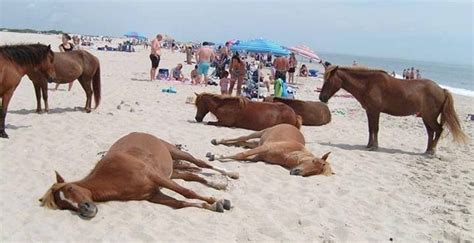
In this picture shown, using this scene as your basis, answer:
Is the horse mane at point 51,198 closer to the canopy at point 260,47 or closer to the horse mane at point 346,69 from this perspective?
the horse mane at point 346,69

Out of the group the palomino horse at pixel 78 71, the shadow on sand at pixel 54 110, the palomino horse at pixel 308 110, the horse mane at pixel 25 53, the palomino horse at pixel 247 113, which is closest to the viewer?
the horse mane at pixel 25 53

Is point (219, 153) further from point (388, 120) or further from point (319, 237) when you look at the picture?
point (388, 120)

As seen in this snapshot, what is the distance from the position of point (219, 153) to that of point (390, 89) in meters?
4.33

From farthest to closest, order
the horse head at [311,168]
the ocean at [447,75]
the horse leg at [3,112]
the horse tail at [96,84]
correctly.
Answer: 1. the ocean at [447,75]
2. the horse tail at [96,84]
3. the horse leg at [3,112]
4. the horse head at [311,168]

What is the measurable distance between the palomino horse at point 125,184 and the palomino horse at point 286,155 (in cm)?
208

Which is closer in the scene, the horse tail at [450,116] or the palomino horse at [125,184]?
the palomino horse at [125,184]

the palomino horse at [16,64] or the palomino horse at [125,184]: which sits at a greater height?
the palomino horse at [16,64]

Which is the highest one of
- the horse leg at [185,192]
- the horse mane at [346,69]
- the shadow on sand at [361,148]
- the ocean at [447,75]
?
the horse mane at [346,69]

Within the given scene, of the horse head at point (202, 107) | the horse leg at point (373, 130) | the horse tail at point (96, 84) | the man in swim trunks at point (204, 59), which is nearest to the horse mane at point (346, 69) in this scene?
the horse leg at point (373, 130)

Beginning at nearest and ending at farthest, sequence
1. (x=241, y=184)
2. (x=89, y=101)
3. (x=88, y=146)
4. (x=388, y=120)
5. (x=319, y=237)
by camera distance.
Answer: (x=319, y=237) < (x=241, y=184) < (x=88, y=146) < (x=89, y=101) < (x=388, y=120)

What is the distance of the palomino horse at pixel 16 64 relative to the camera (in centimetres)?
816

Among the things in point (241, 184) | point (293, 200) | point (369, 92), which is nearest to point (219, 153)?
point (241, 184)

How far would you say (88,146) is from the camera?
7.87 meters

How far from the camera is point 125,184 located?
16.7 feet
